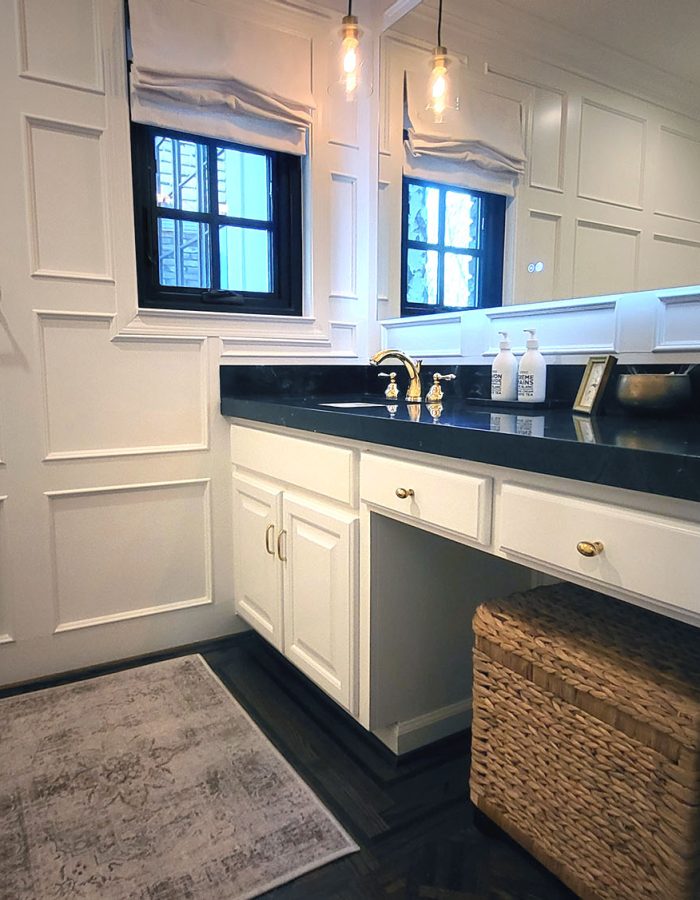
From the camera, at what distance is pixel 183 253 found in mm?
2145

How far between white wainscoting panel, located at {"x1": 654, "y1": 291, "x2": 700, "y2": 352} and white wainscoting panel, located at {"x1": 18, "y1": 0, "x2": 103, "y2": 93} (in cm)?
177

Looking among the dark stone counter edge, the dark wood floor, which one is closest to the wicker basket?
the dark wood floor

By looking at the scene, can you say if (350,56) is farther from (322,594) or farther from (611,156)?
(322,594)

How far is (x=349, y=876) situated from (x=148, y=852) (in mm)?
427

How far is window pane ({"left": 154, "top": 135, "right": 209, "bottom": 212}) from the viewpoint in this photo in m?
2.06

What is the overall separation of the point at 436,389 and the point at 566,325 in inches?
18.7

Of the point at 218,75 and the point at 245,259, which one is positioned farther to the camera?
the point at 245,259

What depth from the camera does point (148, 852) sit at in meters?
1.27

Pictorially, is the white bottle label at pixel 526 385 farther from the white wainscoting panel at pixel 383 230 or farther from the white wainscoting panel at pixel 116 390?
the white wainscoting panel at pixel 116 390

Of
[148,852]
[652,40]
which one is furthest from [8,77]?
[148,852]

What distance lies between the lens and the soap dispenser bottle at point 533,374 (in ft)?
5.41

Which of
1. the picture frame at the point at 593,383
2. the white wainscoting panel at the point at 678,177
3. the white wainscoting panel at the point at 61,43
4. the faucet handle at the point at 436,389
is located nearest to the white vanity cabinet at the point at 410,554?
the picture frame at the point at 593,383

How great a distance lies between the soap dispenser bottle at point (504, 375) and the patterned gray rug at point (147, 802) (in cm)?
117

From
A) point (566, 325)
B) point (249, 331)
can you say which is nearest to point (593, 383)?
point (566, 325)
